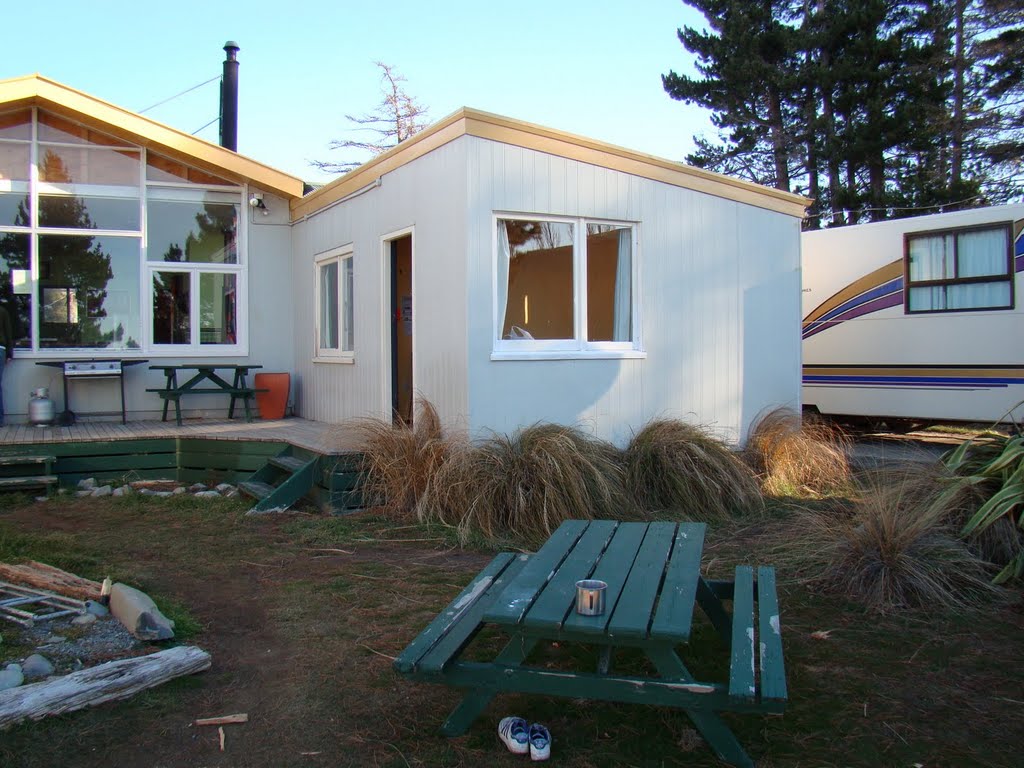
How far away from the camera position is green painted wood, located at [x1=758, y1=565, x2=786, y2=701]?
2.38 meters

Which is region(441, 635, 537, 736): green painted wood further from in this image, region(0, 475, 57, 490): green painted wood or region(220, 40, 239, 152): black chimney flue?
region(220, 40, 239, 152): black chimney flue

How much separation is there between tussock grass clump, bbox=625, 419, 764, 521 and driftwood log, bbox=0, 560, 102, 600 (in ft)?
12.4

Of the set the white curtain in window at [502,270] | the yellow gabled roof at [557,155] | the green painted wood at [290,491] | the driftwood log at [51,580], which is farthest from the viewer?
the white curtain in window at [502,270]

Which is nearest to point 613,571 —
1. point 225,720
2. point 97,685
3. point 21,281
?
point 225,720

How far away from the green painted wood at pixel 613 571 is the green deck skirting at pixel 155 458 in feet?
13.4

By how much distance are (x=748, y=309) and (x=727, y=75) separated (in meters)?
12.5

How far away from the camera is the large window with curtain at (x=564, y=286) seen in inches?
278

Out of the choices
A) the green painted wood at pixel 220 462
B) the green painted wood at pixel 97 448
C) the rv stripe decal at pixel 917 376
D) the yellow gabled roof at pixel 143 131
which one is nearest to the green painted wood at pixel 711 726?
the green painted wood at pixel 220 462

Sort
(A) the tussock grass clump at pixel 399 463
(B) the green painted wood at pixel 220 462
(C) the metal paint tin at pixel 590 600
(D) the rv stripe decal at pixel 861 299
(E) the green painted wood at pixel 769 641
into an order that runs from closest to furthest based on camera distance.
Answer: (E) the green painted wood at pixel 769 641 < (C) the metal paint tin at pixel 590 600 < (A) the tussock grass clump at pixel 399 463 < (B) the green painted wood at pixel 220 462 < (D) the rv stripe decal at pixel 861 299

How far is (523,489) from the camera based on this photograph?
598cm

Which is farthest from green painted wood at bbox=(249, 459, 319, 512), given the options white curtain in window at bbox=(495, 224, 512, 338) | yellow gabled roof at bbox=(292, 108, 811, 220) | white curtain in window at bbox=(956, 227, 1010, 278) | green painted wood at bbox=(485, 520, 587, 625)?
white curtain in window at bbox=(956, 227, 1010, 278)

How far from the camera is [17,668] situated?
321 cm

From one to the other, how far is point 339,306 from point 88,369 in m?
2.66

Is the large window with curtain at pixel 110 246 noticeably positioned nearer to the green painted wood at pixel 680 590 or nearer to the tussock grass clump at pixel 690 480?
the tussock grass clump at pixel 690 480
